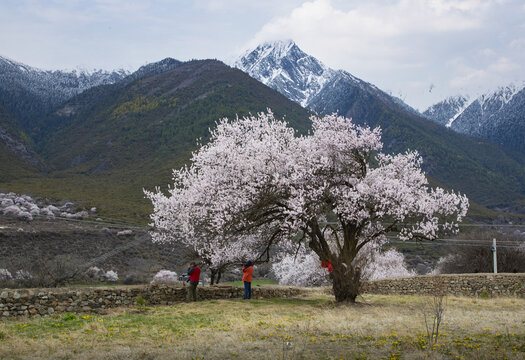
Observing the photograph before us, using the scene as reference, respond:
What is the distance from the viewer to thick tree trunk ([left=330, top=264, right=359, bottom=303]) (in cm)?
1941

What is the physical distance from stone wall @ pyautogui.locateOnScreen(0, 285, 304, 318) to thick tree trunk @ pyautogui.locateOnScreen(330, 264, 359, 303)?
5.20 metres

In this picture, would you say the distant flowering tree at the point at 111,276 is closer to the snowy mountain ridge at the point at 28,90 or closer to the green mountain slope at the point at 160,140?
the green mountain slope at the point at 160,140

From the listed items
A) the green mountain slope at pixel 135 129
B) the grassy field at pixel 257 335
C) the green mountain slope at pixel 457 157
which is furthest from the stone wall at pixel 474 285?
the green mountain slope at pixel 457 157

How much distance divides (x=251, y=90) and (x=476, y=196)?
6155 centimetres

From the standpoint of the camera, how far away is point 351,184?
63.5 feet

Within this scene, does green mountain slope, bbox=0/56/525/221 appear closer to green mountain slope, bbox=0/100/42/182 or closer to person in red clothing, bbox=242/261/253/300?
green mountain slope, bbox=0/100/42/182

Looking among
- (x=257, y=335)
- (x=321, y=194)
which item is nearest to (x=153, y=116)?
(x=321, y=194)

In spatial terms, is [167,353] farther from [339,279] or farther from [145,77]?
[145,77]

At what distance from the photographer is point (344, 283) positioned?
1942 cm

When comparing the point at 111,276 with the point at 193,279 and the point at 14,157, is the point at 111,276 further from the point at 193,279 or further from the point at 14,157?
the point at 14,157

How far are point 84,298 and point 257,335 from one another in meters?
7.24

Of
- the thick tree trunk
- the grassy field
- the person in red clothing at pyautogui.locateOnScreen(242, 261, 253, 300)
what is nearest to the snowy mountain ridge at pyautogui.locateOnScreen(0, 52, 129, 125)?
the person in red clothing at pyautogui.locateOnScreen(242, 261, 253, 300)

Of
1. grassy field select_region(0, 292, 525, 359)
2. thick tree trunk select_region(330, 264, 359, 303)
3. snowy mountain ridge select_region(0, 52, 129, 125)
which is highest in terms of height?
snowy mountain ridge select_region(0, 52, 129, 125)

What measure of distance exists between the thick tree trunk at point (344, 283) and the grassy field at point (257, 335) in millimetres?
2281
